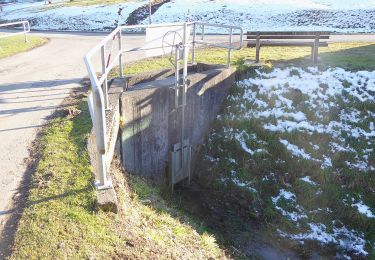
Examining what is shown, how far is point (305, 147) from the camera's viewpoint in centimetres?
918

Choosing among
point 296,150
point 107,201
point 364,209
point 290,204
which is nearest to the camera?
point 107,201

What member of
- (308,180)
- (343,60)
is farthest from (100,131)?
(343,60)

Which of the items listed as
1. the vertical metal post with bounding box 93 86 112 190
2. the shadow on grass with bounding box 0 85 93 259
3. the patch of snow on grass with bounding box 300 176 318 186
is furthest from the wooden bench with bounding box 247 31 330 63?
the vertical metal post with bounding box 93 86 112 190

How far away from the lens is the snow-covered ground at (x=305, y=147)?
793 centimetres

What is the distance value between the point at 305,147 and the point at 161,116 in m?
3.42

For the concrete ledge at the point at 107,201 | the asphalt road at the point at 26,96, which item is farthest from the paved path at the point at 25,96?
the concrete ledge at the point at 107,201

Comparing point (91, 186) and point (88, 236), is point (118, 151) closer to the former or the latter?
point (91, 186)

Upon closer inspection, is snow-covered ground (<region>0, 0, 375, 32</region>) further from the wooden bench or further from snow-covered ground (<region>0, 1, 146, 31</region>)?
the wooden bench

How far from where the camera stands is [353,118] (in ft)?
32.0

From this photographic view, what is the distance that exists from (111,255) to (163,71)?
6.20 m

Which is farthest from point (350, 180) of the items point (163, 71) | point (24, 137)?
point (24, 137)

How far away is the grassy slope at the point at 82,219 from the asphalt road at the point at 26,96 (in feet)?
0.90

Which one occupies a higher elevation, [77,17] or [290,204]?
[77,17]

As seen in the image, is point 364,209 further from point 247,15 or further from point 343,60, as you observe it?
point 247,15
